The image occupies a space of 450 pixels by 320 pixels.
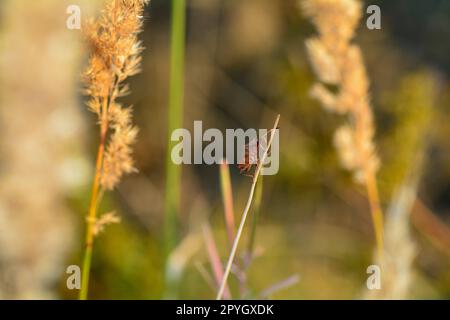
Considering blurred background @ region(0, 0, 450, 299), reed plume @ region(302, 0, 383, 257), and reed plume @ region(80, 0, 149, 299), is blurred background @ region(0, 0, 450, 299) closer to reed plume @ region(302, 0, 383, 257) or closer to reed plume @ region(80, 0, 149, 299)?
reed plume @ region(302, 0, 383, 257)

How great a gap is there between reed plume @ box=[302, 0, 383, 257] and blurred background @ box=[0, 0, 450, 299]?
0.36ft

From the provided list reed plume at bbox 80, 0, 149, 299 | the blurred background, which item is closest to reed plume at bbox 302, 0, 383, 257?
the blurred background

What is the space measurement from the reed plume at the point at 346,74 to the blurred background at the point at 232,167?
0.36 ft

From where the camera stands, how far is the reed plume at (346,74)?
1029 millimetres

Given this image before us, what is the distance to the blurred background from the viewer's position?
4.74ft

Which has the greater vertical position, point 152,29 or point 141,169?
point 152,29

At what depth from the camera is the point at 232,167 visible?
2.46 meters

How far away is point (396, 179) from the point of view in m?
1.71
